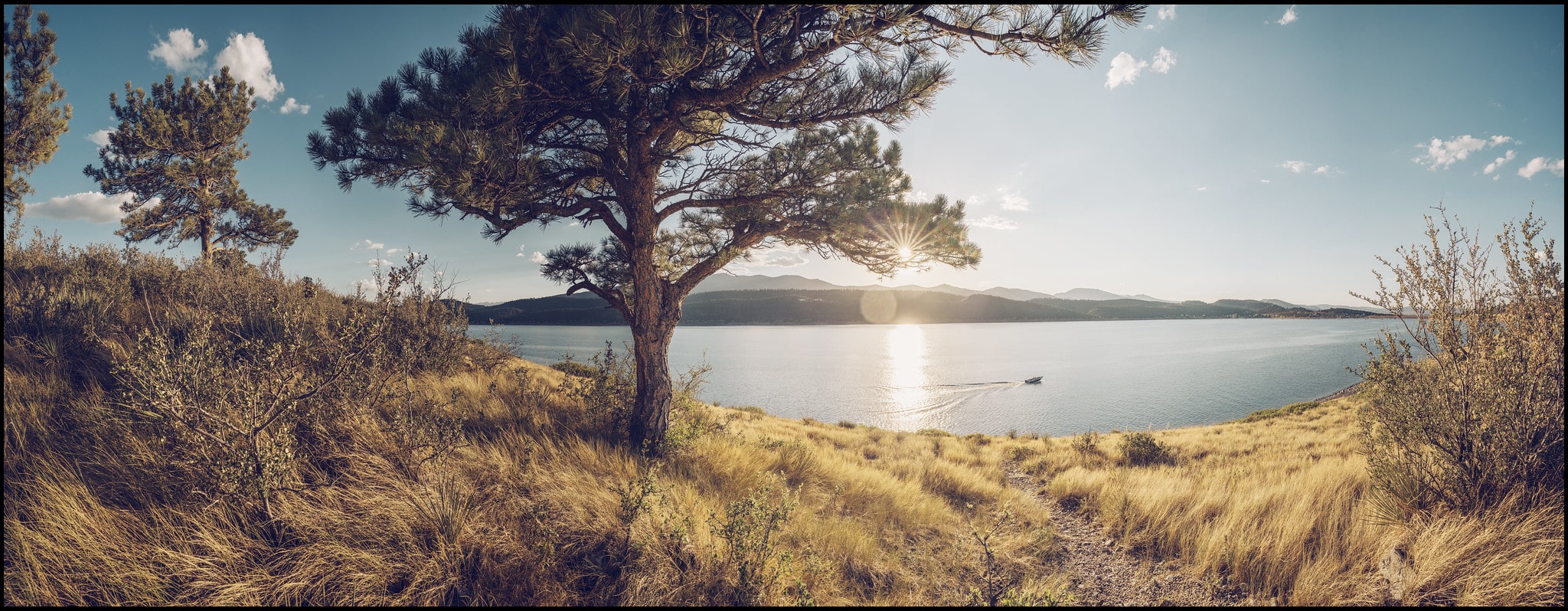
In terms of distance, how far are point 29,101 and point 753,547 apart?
1848cm

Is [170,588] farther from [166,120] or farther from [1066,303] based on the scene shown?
[1066,303]

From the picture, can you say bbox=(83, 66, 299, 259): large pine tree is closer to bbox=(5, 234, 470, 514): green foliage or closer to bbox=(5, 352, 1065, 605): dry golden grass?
bbox=(5, 234, 470, 514): green foliage

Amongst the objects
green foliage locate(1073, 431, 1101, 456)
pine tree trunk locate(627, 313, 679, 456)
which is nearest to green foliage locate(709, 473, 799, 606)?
pine tree trunk locate(627, 313, 679, 456)

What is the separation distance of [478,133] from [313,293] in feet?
20.6

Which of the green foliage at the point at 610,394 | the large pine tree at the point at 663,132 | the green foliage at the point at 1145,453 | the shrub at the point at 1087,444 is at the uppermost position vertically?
the large pine tree at the point at 663,132

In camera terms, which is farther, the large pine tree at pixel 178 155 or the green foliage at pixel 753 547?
the large pine tree at pixel 178 155

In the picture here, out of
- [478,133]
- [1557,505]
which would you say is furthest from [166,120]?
[1557,505]

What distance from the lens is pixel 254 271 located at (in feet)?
25.3

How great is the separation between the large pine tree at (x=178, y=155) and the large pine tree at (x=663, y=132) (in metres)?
13.3

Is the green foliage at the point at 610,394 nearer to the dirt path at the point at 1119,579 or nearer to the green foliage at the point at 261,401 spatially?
the green foliage at the point at 261,401

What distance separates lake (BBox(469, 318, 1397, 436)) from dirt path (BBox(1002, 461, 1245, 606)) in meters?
9.46

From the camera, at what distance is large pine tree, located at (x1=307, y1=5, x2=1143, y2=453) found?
395 cm

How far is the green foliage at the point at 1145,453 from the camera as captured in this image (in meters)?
9.67

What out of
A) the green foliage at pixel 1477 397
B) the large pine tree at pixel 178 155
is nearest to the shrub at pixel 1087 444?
the green foliage at pixel 1477 397
